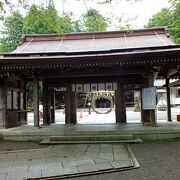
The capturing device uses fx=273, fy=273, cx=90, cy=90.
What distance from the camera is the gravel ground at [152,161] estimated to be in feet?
20.9

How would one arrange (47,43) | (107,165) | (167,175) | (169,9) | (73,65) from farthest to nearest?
(47,43), (169,9), (73,65), (107,165), (167,175)

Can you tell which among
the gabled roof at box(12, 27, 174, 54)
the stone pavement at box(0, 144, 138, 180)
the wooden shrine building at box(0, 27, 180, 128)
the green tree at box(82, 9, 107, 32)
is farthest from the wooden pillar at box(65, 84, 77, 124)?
the green tree at box(82, 9, 107, 32)

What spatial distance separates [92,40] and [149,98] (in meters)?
6.22

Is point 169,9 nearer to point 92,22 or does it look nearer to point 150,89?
point 150,89

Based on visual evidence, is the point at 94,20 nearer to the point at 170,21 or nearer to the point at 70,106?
the point at 70,106

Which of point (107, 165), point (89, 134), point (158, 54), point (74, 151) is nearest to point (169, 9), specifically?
point (158, 54)

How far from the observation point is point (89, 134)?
12.2 metres

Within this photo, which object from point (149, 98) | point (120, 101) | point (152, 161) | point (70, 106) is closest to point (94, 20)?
point (152, 161)

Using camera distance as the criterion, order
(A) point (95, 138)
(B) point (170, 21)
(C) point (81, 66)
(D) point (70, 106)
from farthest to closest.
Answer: (B) point (170, 21) → (D) point (70, 106) → (C) point (81, 66) → (A) point (95, 138)

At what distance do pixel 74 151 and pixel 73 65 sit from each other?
4.70 metres

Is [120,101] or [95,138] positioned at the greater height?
[120,101]

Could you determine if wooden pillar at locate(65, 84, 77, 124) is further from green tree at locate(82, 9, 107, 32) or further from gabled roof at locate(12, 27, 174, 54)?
green tree at locate(82, 9, 107, 32)

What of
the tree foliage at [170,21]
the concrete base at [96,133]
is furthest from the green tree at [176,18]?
the concrete base at [96,133]

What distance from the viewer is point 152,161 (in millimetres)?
7848
